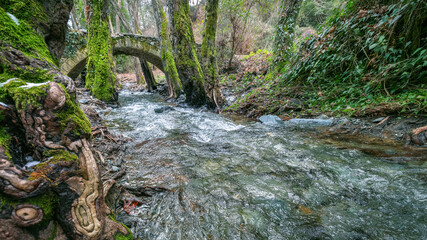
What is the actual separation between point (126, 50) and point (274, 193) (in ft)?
37.5

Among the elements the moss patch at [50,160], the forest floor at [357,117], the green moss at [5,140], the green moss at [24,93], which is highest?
the green moss at [24,93]

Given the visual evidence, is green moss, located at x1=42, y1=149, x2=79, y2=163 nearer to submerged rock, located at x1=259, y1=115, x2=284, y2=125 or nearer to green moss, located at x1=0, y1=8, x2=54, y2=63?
green moss, located at x1=0, y1=8, x2=54, y2=63

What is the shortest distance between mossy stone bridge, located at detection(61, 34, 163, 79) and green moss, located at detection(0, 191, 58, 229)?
10.6m

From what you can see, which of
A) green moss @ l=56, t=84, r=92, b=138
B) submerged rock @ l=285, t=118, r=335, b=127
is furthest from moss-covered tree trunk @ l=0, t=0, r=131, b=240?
submerged rock @ l=285, t=118, r=335, b=127

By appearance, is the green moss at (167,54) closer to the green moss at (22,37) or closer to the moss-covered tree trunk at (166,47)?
the moss-covered tree trunk at (166,47)

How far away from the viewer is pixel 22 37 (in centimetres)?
140

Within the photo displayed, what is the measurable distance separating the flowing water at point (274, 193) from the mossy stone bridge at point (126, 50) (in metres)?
8.71

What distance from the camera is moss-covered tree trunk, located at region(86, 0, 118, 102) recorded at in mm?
6812

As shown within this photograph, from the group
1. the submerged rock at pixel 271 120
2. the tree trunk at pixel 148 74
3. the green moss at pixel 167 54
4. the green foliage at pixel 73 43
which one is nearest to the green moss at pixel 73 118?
the submerged rock at pixel 271 120

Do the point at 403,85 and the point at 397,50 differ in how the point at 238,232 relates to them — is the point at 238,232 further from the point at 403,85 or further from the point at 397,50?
the point at 397,50

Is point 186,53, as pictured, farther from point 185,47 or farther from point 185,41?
point 185,41

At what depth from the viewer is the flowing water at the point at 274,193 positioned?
4.61 feet

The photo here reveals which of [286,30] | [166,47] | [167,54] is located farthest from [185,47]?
[286,30]

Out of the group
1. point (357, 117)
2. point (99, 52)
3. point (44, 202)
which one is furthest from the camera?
point (99, 52)
